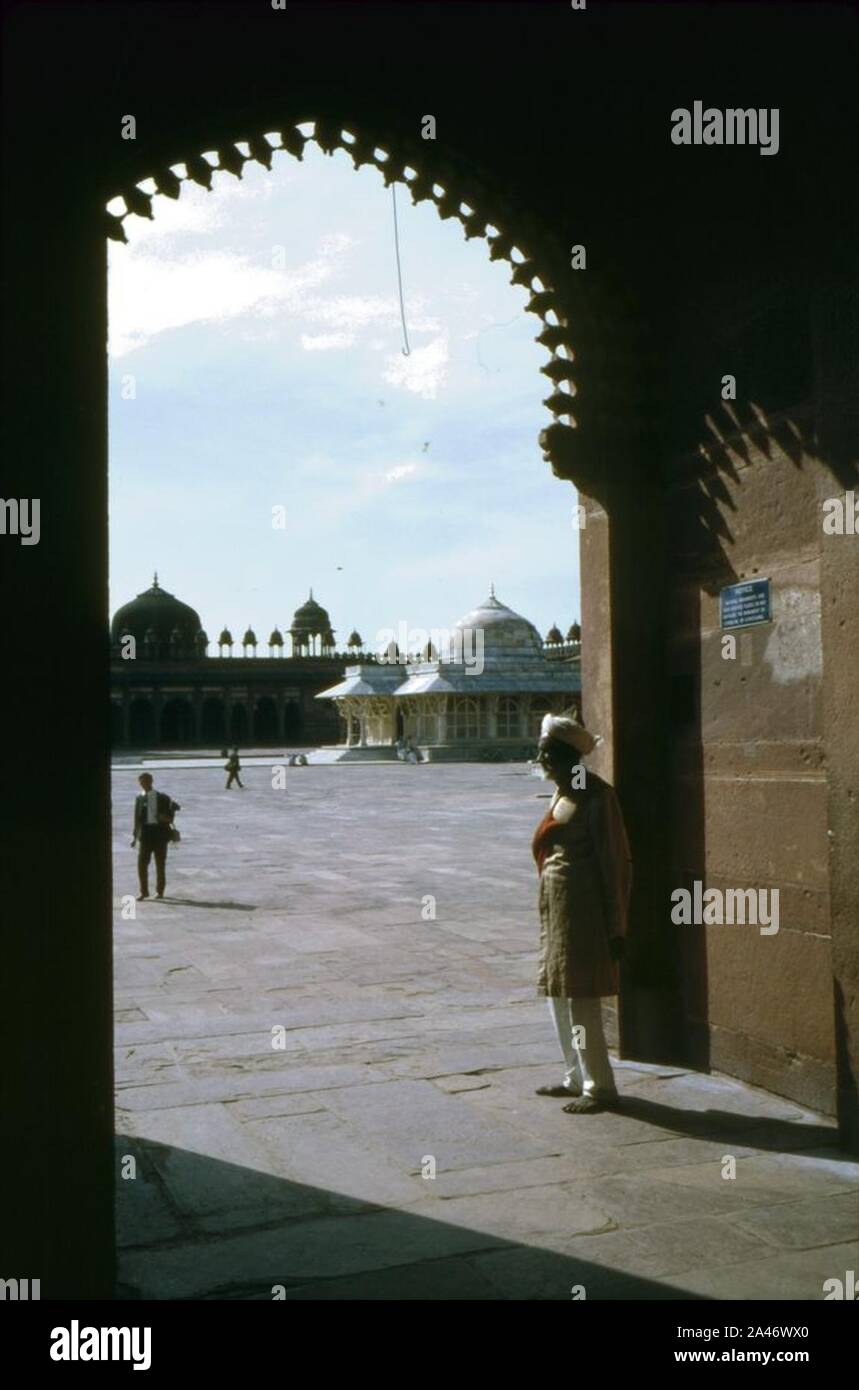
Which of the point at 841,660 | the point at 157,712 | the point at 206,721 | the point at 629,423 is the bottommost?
the point at 206,721

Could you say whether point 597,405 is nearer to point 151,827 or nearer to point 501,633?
point 151,827

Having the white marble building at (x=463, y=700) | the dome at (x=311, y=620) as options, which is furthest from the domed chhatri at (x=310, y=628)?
the white marble building at (x=463, y=700)

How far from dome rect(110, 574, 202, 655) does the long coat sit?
6833 centimetres

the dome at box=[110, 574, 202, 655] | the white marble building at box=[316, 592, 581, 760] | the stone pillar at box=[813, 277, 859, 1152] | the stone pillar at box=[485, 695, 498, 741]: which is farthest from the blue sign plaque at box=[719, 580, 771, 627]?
the dome at box=[110, 574, 202, 655]

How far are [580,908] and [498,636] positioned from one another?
51.0 meters

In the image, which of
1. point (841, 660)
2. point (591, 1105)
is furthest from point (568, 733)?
point (591, 1105)

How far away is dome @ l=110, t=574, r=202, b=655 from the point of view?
239 ft

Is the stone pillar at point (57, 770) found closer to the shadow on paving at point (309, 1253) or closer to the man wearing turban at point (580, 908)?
the shadow on paving at point (309, 1253)

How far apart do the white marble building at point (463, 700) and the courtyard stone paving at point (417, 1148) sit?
39741mm

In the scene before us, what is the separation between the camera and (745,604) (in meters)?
5.38

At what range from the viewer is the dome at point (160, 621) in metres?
72.8

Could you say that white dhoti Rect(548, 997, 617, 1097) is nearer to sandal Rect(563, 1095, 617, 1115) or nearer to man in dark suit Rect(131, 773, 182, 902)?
sandal Rect(563, 1095, 617, 1115)

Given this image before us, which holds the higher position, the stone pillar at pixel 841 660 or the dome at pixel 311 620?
the dome at pixel 311 620
